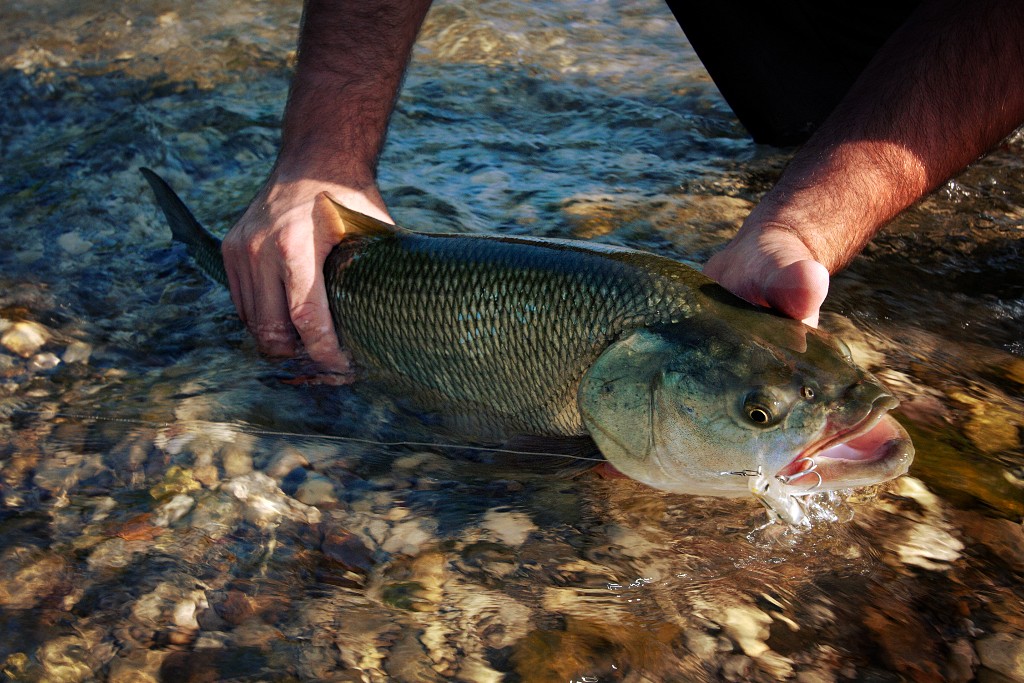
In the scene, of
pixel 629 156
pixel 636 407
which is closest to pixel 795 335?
pixel 636 407

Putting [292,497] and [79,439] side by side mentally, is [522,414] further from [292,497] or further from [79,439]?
[79,439]

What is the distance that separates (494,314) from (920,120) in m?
1.85

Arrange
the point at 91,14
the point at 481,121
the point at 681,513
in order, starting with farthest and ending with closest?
the point at 91,14
the point at 481,121
the point at 681,513

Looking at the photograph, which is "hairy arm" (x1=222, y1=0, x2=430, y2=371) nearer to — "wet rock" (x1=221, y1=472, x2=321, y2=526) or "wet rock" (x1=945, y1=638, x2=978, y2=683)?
"wet rock" (x1=221, y1=472, x2=321, y2=526)

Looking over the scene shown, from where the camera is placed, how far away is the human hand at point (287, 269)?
10.6 feet

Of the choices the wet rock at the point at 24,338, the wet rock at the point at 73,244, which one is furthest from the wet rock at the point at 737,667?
the wet rock at the point at 73,244

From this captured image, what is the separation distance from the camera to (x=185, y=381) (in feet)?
12.0

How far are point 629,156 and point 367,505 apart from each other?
352 cm

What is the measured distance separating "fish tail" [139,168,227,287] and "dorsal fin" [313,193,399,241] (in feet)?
2.88

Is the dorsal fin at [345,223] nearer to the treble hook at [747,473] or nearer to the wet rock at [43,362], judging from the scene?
the wet rock at [43,362]

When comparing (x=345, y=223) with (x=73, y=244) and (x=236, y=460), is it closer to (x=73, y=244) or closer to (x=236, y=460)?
(x=236, y=460)

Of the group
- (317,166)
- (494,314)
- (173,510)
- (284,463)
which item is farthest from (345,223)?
(173,510)

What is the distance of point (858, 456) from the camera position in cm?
240

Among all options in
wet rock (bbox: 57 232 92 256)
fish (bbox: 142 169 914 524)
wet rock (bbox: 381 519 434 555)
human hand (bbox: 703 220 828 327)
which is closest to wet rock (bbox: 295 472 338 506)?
wet rock (bbox: 381 519 434 555)
